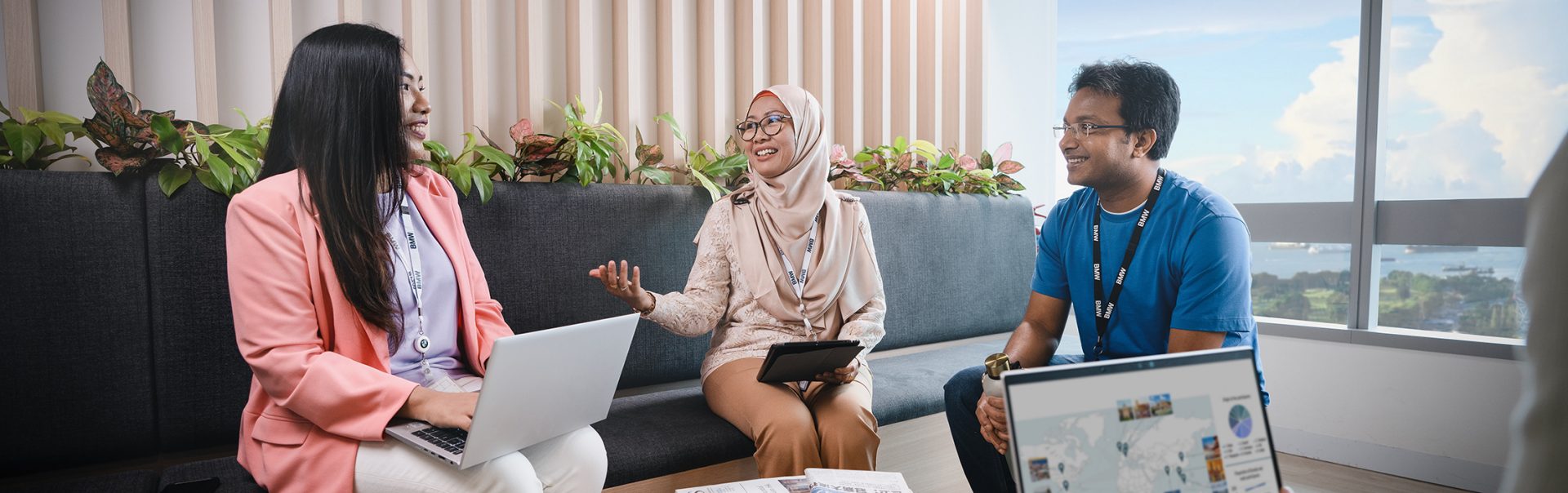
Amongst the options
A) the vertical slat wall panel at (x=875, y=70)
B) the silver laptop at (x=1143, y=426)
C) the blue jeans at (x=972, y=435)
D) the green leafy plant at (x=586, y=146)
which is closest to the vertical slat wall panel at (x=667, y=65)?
the green leafy plant at (x=586, y=146)

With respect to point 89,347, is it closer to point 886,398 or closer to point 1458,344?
point 886,398

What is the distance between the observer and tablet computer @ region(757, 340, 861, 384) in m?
1.85

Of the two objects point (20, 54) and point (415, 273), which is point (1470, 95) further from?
point (20, 54)

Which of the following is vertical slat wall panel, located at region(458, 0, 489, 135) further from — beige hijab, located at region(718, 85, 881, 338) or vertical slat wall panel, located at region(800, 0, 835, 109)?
vertical slat wall panel, located at region(800, 0, 835, 109)

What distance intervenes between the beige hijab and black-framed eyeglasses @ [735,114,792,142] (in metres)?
0.03

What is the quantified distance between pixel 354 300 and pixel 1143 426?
134 cm

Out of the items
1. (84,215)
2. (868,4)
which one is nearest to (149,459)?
(84,215)

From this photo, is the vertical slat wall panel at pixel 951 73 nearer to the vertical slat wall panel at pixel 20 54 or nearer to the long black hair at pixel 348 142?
the long black hair at pixel 348 142

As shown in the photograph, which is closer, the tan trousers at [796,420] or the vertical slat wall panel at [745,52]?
the tan trousers at [796,420]

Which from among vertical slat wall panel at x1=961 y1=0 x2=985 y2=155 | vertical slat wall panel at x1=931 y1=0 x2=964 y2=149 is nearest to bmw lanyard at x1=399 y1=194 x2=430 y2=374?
vertical slat wall panel at x1=931 y1=0 x2=964 y2=149

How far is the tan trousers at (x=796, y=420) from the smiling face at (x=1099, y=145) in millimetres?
771

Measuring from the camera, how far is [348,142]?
1561 millimetres

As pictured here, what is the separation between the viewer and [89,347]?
1.66 metres

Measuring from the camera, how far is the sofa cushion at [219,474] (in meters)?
1.52
